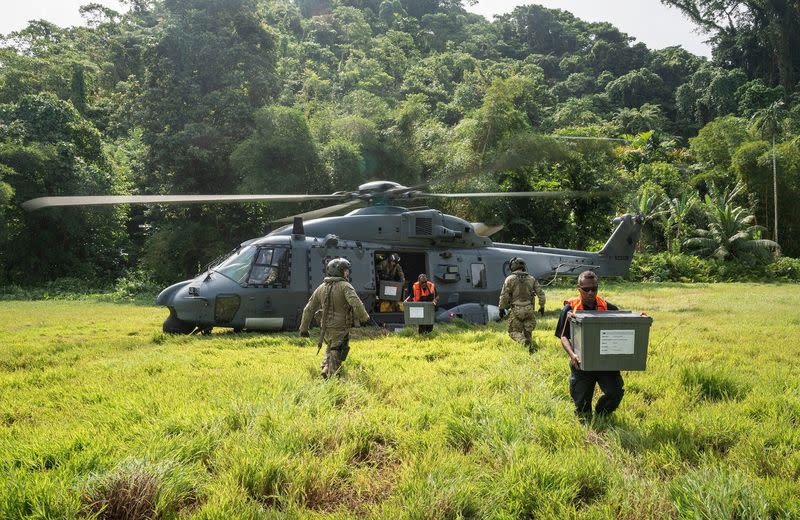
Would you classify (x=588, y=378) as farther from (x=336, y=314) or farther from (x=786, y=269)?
(x=786, y=269)

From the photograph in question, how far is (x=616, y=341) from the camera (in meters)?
3.75

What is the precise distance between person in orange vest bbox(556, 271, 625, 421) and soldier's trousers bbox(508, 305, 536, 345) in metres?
3.03

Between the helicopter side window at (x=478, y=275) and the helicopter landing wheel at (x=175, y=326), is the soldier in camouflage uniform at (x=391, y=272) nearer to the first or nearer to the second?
the helicopter side window at (x=478, y=275)

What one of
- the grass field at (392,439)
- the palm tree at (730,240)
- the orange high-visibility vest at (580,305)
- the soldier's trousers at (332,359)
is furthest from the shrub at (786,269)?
the soldier's trousers at (332,359)

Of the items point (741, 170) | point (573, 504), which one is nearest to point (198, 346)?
point (573, 504)

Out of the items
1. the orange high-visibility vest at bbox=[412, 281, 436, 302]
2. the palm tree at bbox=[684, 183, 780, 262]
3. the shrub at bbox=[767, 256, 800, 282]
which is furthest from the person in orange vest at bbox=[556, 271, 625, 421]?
the palm tree at bbox=[684, 183, 780, 262]

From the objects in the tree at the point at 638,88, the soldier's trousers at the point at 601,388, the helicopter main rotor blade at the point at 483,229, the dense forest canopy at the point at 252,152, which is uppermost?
the tree at the point at 638,88

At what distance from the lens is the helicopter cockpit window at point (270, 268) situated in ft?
29.0

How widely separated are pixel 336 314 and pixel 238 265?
152 inches

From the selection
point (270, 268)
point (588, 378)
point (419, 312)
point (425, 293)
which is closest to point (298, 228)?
point (270, 268)

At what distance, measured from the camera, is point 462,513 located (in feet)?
8.79

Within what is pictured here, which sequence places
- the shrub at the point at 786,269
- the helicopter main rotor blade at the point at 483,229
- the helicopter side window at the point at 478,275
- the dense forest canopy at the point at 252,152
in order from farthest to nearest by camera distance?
the shrub at the point at 786,269 < the dense forest canopy at the point at 252,152 < the helicopter main rotor blade at the point at 483,229 < the helicopter side window at the point at 478,275

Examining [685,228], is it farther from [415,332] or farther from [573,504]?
[573,504]

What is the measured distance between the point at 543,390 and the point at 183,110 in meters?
→ 19.2
